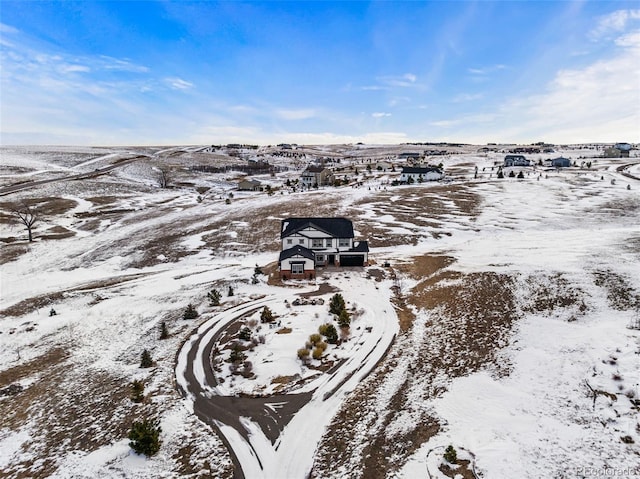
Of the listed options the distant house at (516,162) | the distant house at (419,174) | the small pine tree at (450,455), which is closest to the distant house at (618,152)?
the distant house at (516,162)

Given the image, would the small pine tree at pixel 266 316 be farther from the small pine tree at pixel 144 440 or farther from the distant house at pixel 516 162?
the distant house at pixel 516 162

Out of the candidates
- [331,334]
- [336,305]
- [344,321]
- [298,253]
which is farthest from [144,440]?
[298,253]

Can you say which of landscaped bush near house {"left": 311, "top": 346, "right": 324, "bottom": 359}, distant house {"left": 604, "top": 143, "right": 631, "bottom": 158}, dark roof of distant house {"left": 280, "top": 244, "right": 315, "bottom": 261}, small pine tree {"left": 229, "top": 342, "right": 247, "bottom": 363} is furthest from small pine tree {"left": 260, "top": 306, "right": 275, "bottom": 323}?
distant house {"left": 604, "top": 143, "right": 631, "bottom": 158}

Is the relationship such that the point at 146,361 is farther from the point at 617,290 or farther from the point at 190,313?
the point at 617,290

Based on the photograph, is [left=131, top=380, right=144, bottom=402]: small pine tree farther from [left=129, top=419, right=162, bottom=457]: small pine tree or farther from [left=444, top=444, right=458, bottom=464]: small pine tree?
[left=444, top=444, right=458, bottom=464]: small pine tree

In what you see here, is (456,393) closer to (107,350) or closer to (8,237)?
(107,350)
